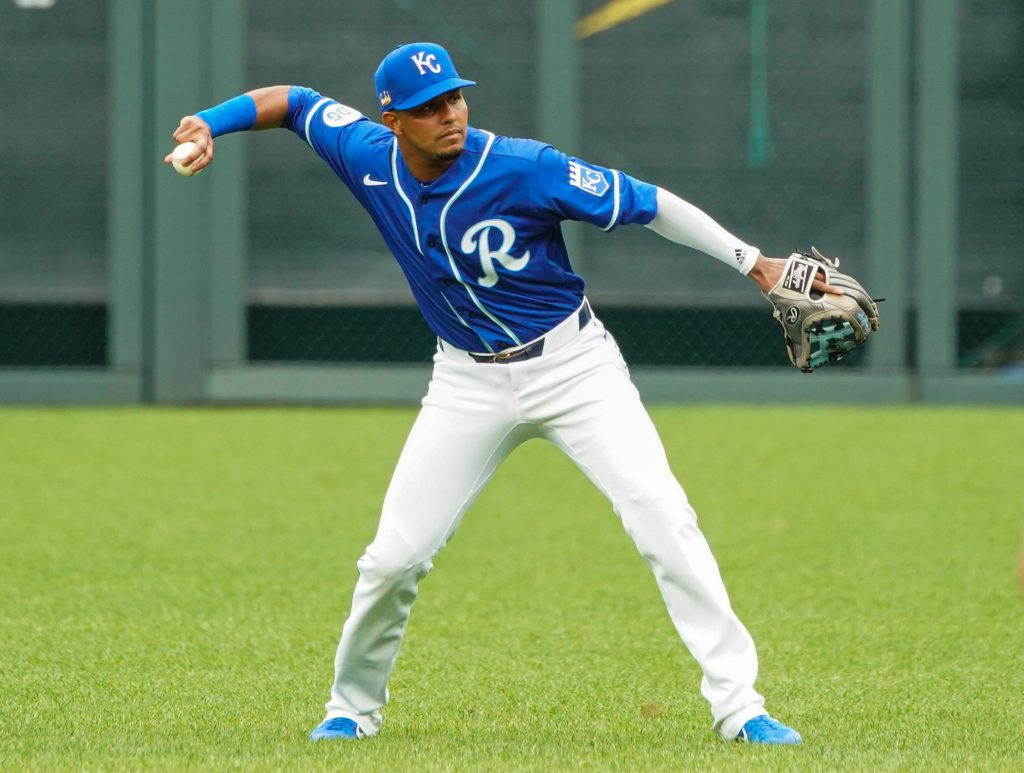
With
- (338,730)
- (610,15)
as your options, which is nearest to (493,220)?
(338,730)

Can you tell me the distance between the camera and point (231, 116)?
14.9ft

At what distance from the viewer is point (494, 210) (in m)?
4.20

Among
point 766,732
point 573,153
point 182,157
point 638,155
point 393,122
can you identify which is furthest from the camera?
point 638,155

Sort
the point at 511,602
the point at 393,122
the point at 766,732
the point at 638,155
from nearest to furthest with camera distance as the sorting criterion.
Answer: the point at 766,732
the point at 393,122
the point at 511,602
the point at 638,155

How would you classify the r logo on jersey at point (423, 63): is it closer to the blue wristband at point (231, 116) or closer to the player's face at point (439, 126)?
the player's face at point (439, 126)

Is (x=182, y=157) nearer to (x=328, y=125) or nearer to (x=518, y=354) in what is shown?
(x=328, y=125)

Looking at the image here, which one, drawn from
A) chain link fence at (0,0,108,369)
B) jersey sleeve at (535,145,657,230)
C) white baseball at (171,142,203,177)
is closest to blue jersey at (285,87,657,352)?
jersey sleeve at (535,145,657,230)

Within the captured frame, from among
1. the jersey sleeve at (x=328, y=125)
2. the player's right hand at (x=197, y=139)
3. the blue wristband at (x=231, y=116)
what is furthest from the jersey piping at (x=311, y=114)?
the player's right hand at (x=197, y=139)

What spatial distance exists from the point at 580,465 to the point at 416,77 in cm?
111

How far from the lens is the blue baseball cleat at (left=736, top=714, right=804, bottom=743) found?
13.3ft

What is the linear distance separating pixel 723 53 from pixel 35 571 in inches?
266

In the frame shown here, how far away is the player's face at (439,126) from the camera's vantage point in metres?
4.18

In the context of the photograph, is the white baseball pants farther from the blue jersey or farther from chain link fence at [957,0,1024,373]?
chain link fence at [957,0,1024,373]

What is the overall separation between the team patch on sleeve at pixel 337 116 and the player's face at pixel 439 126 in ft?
1.23
